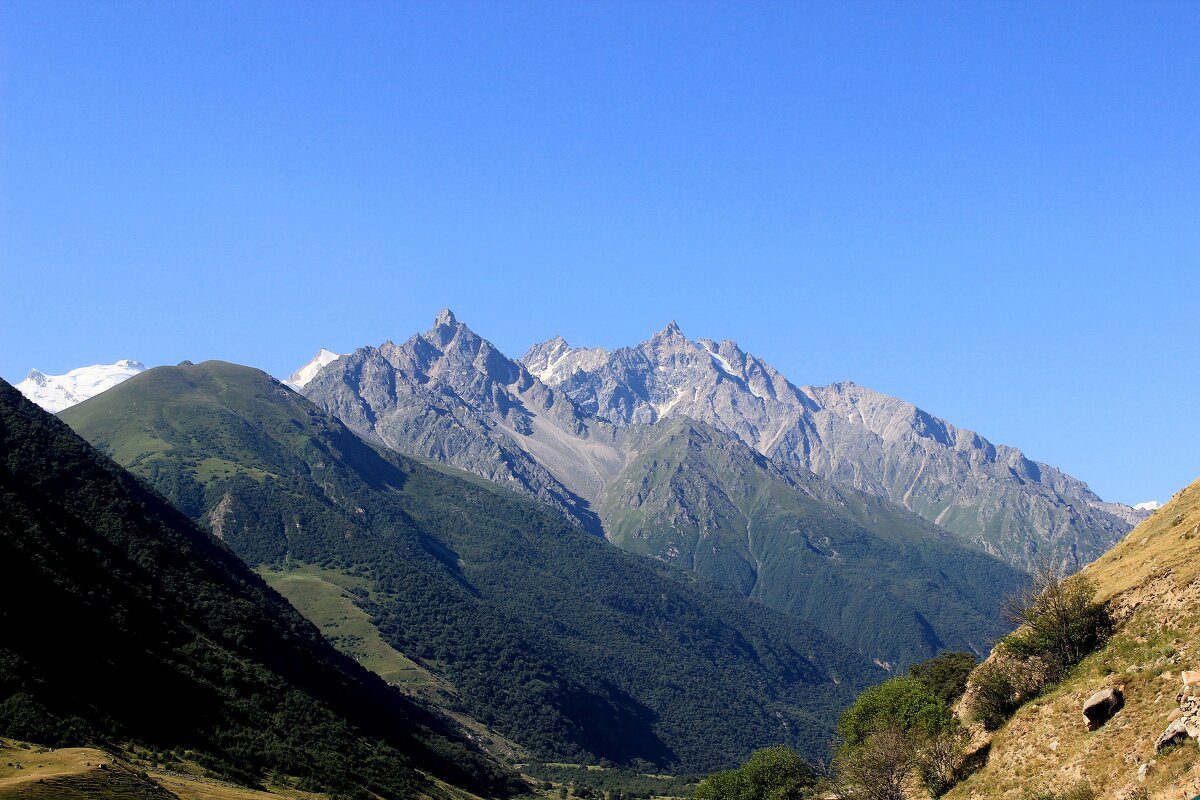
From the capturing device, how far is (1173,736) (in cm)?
5947

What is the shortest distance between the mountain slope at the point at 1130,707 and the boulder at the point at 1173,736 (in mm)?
437

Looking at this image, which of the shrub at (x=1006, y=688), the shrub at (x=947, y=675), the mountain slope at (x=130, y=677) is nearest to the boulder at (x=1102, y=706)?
the shrub at (x=1006, y=688)

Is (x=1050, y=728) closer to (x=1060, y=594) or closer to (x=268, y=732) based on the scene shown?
Result: (x=1060, y=594)

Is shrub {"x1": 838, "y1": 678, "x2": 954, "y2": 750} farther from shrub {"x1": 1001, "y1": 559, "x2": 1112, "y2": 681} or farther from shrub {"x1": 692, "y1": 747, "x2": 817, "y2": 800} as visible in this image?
shrub {"x1": 692, "y1": 747, "x2": 817, "y2": 800}

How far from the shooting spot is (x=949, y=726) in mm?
96625

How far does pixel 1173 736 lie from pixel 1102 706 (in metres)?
12.2

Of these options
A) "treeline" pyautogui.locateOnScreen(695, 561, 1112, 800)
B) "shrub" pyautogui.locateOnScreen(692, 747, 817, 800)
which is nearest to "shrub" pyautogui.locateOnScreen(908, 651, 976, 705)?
"treeline" pyautogui.locateOnScreen(695, 561, 1112, 800)

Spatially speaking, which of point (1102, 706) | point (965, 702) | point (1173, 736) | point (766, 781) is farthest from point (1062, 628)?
point (766, 781)

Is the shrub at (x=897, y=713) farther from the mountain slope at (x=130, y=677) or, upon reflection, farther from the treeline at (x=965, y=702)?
the mountain slope at (x=130, y=677)

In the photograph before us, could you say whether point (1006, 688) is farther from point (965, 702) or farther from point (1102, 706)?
point (1102, 706)

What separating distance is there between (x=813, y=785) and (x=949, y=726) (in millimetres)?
61346

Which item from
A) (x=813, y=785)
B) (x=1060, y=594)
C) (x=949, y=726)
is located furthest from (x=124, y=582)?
(x=1060, y=594)

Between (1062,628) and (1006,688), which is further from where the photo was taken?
(1006,688)

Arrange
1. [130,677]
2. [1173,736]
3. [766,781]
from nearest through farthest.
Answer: [1173,736]
[130,677]
[766,781]
